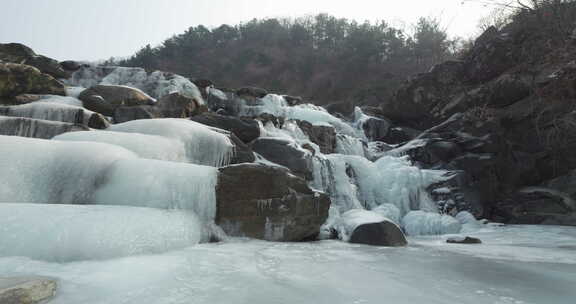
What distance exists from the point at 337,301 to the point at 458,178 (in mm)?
7836

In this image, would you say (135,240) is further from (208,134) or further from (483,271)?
(208,134)

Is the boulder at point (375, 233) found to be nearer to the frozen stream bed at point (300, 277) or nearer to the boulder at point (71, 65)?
the frozen stream bed at point (300, 277)

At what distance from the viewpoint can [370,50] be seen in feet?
94.2

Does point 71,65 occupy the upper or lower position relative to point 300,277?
upper

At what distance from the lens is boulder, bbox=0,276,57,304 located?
1.57 metres

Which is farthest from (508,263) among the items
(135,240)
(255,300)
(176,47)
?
(176,47)

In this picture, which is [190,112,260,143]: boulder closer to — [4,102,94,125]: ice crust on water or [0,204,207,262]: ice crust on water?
[4,102,94,125]: ice crust on water

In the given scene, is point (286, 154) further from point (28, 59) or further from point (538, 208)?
point (28, 59)

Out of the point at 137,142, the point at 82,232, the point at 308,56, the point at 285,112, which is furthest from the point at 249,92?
the point at 308,56

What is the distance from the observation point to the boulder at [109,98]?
8.24m

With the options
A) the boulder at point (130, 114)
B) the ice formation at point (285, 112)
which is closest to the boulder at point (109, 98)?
the boulder at point (130, 114)

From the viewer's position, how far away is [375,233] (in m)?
4.73

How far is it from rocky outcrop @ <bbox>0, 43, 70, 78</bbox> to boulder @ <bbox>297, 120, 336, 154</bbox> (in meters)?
8.74

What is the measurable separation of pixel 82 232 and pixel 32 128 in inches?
179
